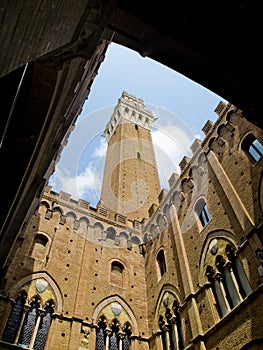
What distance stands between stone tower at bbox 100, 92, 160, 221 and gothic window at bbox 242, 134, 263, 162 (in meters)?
11.7

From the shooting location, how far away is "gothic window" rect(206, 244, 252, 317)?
8.33 metres

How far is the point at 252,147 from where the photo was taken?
9.83 meters

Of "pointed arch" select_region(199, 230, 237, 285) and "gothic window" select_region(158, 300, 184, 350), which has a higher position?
"pointed arch" select_region(199, 230, 237, 285)

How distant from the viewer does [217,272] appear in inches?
368

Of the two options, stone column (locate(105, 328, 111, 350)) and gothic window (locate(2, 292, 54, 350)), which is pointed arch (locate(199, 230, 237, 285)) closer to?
stone column (locate(105, 328, 111, 350))

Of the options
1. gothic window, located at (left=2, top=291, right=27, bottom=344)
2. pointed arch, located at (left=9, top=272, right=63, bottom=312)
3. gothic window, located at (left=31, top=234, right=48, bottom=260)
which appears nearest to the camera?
gothic window, located at (left=2, top=291, right=27, bottom=344)

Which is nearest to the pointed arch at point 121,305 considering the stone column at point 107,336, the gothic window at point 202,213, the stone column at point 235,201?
the stone column at point 107,336

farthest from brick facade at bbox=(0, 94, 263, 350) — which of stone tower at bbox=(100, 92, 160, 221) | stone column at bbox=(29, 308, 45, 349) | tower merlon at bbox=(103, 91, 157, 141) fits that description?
tower merlon at bbox=(103, 91, 157, 141)

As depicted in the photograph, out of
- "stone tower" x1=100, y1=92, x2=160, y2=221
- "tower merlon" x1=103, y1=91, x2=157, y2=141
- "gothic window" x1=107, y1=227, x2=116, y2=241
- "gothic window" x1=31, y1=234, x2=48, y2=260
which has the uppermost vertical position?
"tower merlon" x1=103, y1=91, x2=157, y2=141

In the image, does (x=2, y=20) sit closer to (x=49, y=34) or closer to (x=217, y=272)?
(x=49, y=34)

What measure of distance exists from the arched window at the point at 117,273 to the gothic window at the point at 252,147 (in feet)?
25.7

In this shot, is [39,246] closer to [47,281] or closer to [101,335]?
[47,281]

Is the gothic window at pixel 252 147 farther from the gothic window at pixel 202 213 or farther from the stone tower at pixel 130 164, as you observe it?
the stone tower at pixel 130 164

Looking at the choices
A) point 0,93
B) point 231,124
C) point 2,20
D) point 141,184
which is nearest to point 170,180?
point 231,124
